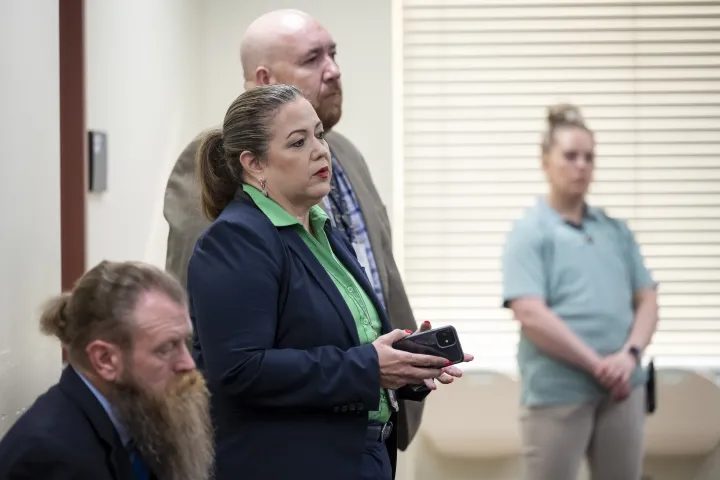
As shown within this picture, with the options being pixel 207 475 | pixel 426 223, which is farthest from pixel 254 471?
pixel 426 223

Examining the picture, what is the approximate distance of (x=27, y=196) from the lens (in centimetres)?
205

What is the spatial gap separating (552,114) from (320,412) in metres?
1.85

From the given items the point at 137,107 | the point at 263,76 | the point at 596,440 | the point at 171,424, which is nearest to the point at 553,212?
the point at 596,440

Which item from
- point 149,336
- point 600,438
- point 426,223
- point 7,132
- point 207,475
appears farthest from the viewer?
point 426,223

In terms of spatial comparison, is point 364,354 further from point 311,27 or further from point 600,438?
point 600,438

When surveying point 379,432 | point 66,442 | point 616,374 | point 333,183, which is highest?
point 333,183

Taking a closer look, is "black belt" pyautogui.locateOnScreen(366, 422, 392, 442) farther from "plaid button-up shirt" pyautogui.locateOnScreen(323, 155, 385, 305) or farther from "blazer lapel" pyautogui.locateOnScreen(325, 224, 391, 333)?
"plaid button-up shirt" pyautogui.locateOnScreen(323, 155, 385, 305)

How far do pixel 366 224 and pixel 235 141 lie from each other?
0.68 m

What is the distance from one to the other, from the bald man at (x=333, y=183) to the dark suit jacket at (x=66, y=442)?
2.77 ft

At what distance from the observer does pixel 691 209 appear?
4.48 meters

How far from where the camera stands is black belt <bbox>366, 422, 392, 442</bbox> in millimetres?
1963

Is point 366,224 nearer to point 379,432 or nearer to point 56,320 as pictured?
point 379,432

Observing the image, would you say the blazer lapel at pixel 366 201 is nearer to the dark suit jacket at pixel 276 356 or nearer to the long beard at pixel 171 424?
the dark suit jacket at pixel 276 356

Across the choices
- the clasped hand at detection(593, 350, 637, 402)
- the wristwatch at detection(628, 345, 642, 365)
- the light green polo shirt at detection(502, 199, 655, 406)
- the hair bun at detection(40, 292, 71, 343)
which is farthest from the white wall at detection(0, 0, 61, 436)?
the wristwatch at detection(628, 345, 642, 365)
